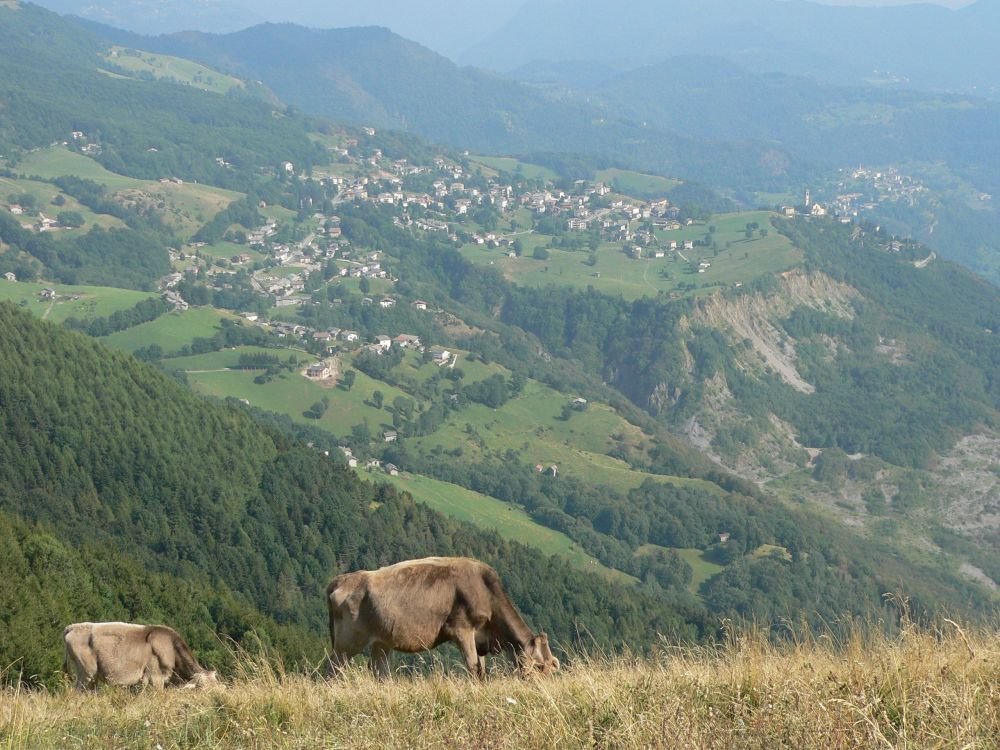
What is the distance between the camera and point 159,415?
6912cm

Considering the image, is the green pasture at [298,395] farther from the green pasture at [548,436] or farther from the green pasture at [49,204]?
the green pasture at [49,204]

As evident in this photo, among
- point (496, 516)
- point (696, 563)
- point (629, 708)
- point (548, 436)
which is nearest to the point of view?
point (629, 708)

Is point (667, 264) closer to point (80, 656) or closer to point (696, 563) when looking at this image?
point (696, 563)

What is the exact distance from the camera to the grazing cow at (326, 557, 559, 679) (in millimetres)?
11500

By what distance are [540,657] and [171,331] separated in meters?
116

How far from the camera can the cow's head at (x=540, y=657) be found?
11.1 metres

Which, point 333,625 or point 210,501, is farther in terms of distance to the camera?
point 210,501

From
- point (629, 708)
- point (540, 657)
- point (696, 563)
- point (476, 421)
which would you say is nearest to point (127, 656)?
point (540, 657)

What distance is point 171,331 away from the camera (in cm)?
12119

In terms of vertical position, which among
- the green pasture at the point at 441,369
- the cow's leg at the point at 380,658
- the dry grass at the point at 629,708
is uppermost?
the dry grass at the point at 629,708

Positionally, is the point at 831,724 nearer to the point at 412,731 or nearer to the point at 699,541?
the point at 412,731

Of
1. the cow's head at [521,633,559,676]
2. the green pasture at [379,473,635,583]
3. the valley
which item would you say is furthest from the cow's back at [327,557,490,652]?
the green pasture at [379,473,635,583]

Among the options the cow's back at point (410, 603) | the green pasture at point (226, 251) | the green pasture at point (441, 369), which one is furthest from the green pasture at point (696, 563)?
the green pasture at point (226, 251)

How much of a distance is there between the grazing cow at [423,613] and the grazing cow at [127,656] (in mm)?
3940
